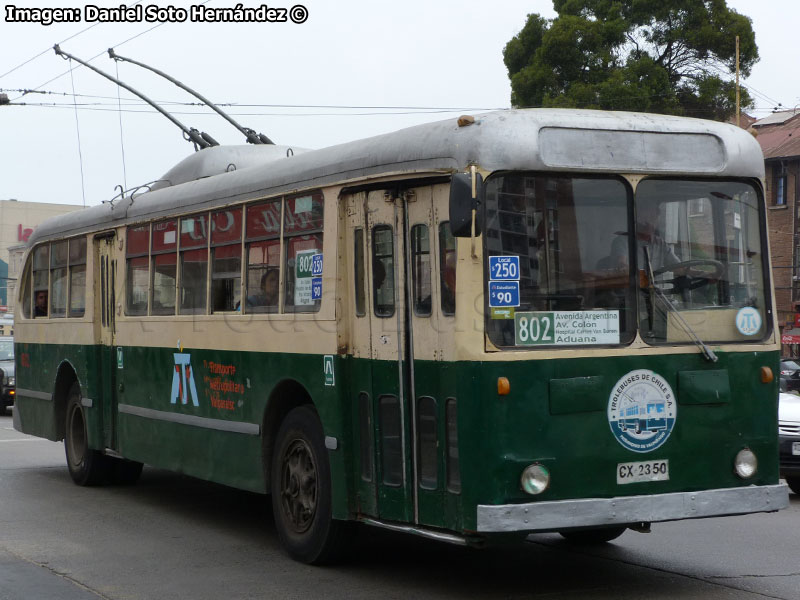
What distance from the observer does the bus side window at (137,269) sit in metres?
11.9

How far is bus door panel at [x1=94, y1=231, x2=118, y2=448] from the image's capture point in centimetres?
1272

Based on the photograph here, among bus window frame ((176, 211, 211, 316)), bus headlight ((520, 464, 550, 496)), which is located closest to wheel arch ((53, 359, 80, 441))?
bus window frame ((176, 211, 211, 316))

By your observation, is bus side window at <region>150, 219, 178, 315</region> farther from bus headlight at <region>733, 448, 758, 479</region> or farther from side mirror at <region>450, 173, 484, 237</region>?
bus headlight at <region>733, 448, 758, 479</region>

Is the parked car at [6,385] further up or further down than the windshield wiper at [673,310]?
further down

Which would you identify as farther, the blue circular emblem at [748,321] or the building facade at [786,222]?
the building facade at [786,222]

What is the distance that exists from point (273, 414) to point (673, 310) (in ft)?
10.6

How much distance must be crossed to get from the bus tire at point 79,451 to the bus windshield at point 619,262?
286 inches

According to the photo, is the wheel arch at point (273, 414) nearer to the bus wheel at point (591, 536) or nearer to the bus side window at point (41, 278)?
the bus wheel at point (591, 536)

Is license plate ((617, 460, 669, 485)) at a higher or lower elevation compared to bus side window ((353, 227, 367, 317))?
lower

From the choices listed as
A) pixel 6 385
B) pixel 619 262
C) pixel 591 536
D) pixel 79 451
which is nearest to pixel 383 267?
pixel 619 262

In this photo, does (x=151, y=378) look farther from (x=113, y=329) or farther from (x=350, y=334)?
(x=350, y=334)

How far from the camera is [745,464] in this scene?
25.2 feet

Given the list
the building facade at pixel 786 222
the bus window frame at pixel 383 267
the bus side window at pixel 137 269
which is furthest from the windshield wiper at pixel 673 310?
the building facade at pixel 786 222

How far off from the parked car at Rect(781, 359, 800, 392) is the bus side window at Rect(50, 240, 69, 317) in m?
24.6
